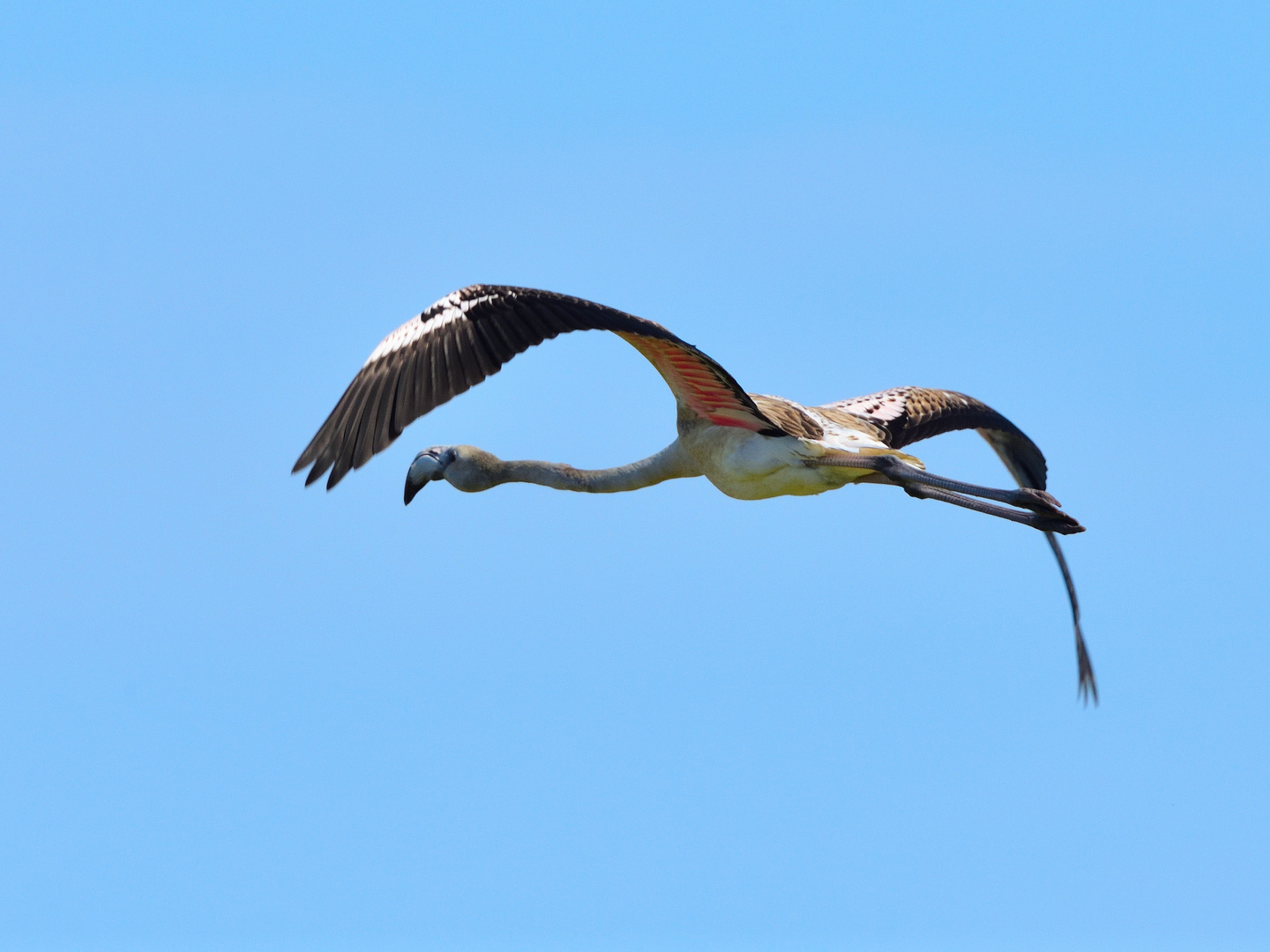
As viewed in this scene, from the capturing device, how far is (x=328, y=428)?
1177 centimetres

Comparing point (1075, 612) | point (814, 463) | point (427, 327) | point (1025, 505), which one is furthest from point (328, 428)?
point (1075, 612)

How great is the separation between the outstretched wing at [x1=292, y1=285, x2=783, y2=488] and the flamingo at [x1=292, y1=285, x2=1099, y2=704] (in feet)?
0.03

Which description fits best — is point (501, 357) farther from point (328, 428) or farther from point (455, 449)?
point (455, 449)

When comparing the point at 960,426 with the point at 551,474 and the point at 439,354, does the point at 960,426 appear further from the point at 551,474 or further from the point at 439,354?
the point at 439,354

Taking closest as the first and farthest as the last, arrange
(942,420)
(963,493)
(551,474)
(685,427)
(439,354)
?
1. (439,354)
2. (963,493)
3. (685,427)
4. (551,474)
5. (942,420)

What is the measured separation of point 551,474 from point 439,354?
3.66 metres

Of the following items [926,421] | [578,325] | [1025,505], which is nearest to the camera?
[578,325]

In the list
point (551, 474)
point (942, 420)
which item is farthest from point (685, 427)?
point (942, 420)

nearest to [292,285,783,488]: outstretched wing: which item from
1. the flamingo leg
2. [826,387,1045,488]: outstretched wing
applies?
the flamingo leg

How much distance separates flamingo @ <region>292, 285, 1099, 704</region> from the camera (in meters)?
11.5

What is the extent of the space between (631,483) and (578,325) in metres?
3.70

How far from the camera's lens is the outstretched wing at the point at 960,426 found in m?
16.3

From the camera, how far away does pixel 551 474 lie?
50.1 ft

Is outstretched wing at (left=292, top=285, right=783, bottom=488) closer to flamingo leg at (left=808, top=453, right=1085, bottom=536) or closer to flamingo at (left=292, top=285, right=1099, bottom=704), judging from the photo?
flamingo at (left=292, top=285, right=1099, bottom=704)
